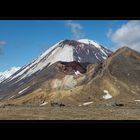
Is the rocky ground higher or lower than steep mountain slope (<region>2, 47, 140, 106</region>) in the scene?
lower

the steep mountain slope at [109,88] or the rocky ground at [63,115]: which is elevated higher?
the steep mountain slope at [109,88]

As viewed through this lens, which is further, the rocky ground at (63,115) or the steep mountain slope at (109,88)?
the steep mountain slope at (109,88)

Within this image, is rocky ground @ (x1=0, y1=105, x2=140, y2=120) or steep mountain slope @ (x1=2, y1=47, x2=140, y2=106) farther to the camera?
steep mountain slope @ (x1=2, y1=47, x2=140, y2=106)

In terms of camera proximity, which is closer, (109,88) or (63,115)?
(63,115)

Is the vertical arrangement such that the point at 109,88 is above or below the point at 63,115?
above
